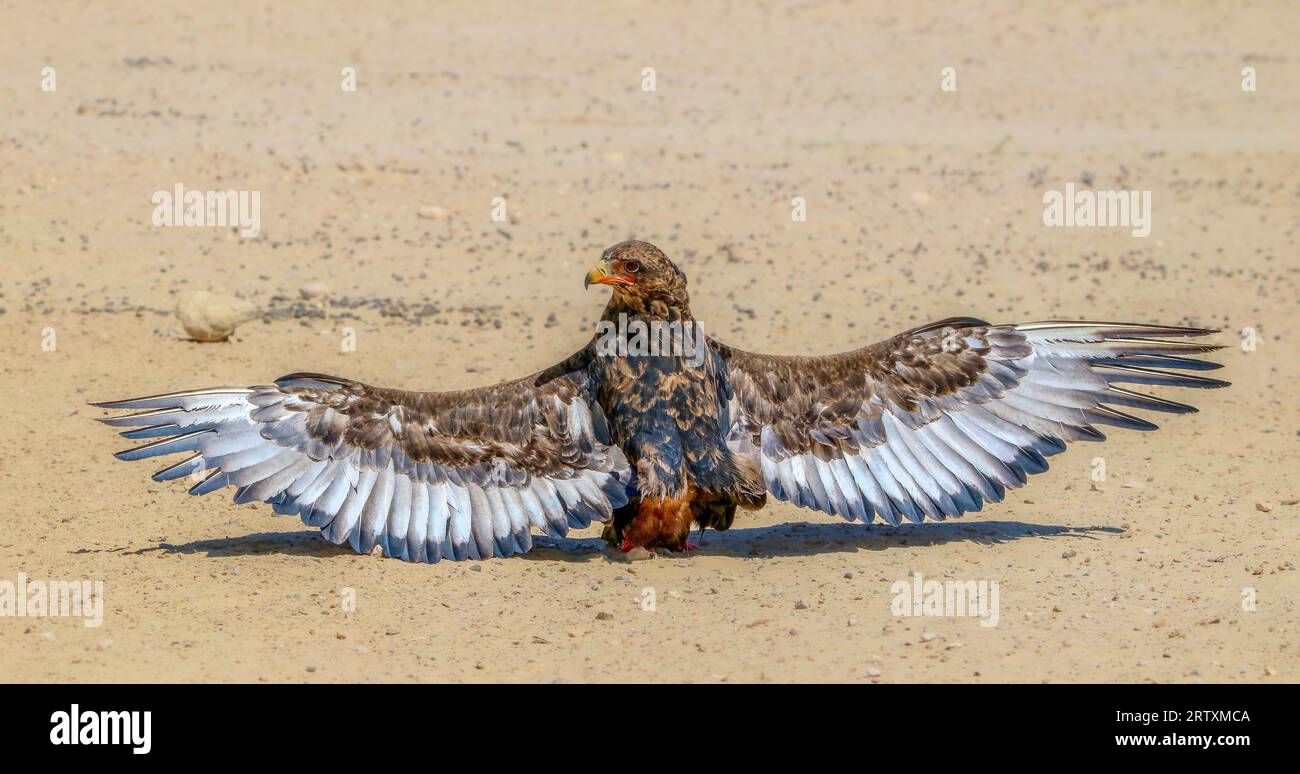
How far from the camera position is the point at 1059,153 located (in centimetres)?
2180

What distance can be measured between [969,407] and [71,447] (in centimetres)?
588

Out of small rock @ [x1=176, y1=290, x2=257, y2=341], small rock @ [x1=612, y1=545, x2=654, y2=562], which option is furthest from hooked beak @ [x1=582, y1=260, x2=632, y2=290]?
small rock @ [x1=176, y1=290, x2=257, y2=341]

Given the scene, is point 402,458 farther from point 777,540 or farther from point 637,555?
point 777,540

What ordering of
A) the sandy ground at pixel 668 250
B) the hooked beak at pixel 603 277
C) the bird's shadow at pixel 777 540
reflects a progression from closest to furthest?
1. the sandy ground at pixel 668 250
2. the hooked beak at pixel 603 277
3. the bird's shadow at pixel 777 540

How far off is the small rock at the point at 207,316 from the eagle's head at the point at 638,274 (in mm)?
5521

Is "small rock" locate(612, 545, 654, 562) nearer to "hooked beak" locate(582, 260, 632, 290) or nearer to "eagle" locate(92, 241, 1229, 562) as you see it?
"eagle" locate(92, 241, 1229, 562)

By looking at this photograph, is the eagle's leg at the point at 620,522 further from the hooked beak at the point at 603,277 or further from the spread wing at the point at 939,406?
the hooked beak at the point at 603,277

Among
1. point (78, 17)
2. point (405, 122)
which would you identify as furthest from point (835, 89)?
point (78, 17)

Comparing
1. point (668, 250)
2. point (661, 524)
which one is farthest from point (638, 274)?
point (668, 250)

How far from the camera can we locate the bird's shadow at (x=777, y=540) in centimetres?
930

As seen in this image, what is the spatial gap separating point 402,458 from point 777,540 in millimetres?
2242

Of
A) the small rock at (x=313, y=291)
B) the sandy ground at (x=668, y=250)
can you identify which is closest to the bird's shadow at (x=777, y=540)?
the sandy ground at (x=668, y=250)

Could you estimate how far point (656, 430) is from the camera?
8.88 meters

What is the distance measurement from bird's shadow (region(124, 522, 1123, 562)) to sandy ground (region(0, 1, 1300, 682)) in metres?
0.05
